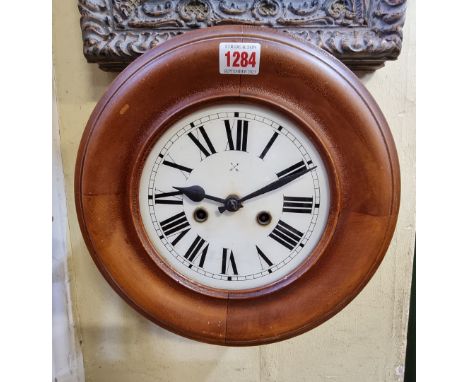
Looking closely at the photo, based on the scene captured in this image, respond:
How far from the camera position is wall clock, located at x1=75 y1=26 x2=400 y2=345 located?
626 mm

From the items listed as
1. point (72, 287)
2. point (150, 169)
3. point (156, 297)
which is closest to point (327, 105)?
point (150, 169)

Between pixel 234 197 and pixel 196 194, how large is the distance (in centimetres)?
7

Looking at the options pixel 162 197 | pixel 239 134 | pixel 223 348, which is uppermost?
pixel 239 134

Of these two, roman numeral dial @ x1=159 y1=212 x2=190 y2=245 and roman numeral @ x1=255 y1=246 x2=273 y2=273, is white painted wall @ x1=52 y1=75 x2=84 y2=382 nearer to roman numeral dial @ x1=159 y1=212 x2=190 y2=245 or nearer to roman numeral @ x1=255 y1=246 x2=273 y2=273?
roman numeral dial @ x1=159 y1=212 x2=190 y2=245

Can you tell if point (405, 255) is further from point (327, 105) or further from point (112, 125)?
point (112, 125)

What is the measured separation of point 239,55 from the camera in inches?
24.1

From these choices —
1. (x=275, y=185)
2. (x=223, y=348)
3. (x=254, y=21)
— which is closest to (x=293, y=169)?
(x=275, y=185)

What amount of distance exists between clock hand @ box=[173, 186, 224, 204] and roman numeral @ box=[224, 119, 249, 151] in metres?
0.09

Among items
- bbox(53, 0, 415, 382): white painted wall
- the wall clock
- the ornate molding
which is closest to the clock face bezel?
the wall clock

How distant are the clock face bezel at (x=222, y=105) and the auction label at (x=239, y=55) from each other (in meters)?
0.05

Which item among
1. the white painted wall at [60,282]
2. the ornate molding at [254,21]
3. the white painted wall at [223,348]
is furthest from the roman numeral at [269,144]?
the white painted wall at [60,282]

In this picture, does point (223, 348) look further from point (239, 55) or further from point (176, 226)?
point (239, 55)

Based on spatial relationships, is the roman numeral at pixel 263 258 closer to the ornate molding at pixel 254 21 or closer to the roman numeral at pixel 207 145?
the roman numeral at pixel 207 145

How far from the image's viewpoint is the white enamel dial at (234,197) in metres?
0.66
